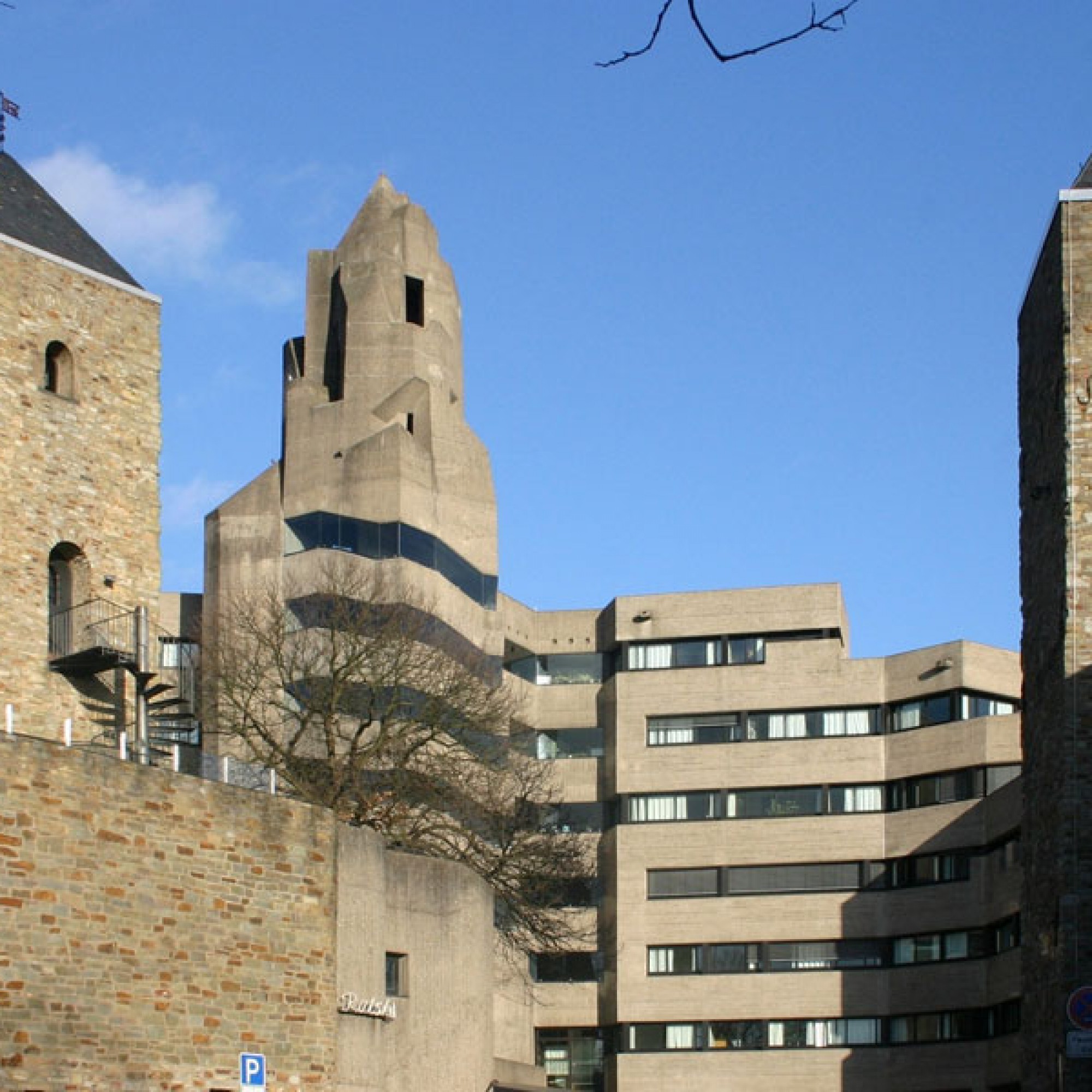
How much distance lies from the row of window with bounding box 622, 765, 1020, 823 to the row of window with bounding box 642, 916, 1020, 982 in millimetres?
3500

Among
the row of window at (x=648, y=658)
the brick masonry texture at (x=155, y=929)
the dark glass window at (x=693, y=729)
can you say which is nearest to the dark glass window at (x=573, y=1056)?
the dark glass window at (x=693, y=729)

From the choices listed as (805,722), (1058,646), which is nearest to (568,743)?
(805,722)

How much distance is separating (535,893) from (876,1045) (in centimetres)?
1653

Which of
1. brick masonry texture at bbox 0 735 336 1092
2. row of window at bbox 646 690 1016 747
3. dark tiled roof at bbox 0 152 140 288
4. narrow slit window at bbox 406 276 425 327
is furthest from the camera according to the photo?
narrow slit window at bbox 406 276 425 327

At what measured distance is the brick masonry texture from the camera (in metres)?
27.5

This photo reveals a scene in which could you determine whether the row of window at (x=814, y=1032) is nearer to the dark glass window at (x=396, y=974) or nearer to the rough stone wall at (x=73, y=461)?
the dark glass window at (x=396, y=974)

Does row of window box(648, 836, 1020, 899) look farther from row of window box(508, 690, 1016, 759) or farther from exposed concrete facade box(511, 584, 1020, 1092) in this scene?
row of window box(508, 690, 1016, 759)

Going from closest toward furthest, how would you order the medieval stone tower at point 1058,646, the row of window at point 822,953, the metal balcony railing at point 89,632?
the medieval stone tower at point 1058,646, the metal balcony railing at point 89,632, the row of window at point 822,953

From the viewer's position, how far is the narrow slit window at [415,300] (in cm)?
6531

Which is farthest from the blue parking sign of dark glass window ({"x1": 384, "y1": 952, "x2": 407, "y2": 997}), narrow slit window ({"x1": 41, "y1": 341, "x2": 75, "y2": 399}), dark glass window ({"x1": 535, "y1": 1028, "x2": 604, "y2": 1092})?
dark glass window ({"x1": 535, "y1": 1028, "x2": 604, "y2": 1092})

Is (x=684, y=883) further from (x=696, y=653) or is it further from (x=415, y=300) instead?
(x=415, y=300)

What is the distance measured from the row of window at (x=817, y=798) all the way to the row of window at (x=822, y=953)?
3.50 meters

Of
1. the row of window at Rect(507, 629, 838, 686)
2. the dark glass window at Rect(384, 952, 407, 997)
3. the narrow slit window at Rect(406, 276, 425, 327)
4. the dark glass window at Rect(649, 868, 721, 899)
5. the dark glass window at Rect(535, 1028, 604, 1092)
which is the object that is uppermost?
the narrow slit window at Rect(406, 276, 425, 327)

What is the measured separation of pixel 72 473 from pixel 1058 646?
1620 centimetres
